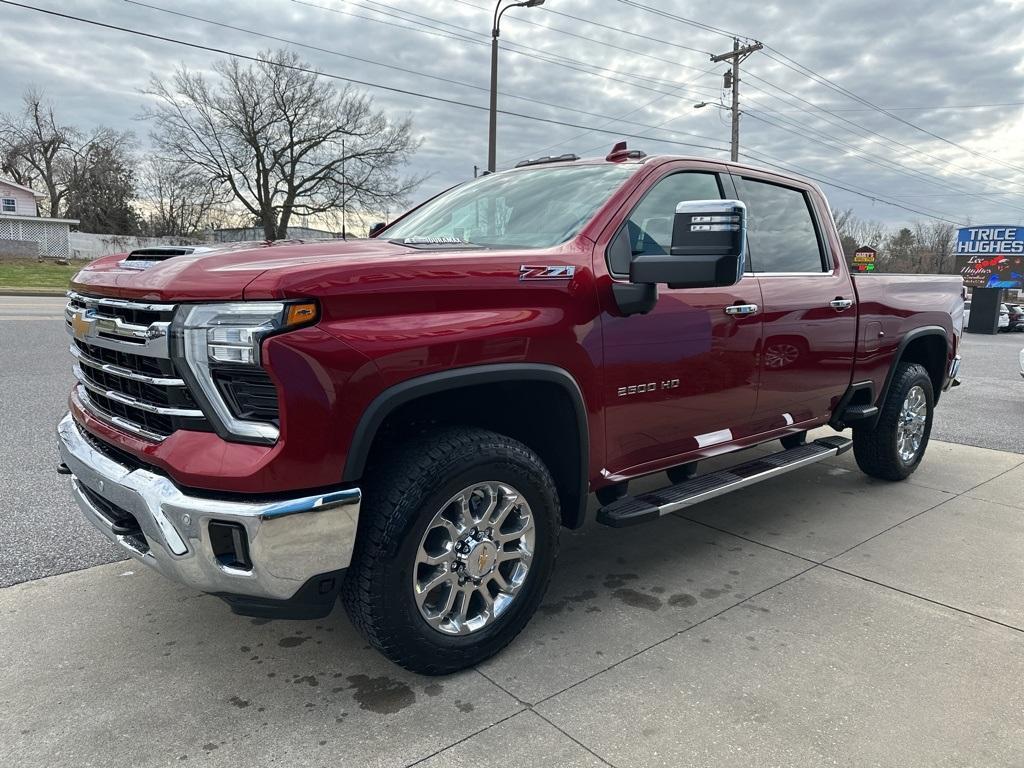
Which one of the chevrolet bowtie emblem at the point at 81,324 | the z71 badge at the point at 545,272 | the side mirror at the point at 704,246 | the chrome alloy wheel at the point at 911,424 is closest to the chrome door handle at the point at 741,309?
the side mirror at the point at 704,246

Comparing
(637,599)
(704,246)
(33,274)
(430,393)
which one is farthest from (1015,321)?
(33,274)

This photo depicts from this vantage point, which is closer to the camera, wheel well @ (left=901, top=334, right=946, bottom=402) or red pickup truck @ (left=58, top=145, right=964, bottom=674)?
red pickup truck @ (left=58, top=145, right=964, bottom=674)

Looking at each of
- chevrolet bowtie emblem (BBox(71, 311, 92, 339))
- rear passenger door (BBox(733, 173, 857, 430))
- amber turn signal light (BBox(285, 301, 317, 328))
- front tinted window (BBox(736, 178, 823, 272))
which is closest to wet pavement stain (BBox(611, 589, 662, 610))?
rear passenger door (BBox(733, 173, 857, 430))

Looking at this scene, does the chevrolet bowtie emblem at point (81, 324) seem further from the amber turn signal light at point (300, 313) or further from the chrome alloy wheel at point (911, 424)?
the chrome alloy wheel at point (911, 424)

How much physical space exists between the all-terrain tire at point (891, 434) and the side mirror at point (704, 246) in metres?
2.88

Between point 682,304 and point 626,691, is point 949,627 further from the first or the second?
point 682,304

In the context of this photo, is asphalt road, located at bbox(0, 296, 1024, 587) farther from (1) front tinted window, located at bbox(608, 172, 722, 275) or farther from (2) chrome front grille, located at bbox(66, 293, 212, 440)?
(1) front tinted window, located at bbox(608, 172, 722, 275)

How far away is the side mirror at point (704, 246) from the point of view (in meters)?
2.68

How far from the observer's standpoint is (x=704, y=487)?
12.0ft

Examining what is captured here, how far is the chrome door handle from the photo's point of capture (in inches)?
141

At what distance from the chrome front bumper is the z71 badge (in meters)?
1.00

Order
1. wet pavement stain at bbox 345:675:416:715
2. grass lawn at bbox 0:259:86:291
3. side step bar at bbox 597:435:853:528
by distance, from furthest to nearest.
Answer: grass lawn at bbox 0:259:86:291 < side step bar at bbox 597:435:853:528 < wet pavement stain at bbox 345:675:416:715

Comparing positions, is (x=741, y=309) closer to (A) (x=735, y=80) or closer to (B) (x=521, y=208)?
(B) (x=521, y=208)

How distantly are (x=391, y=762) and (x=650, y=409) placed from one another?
1739 mm
